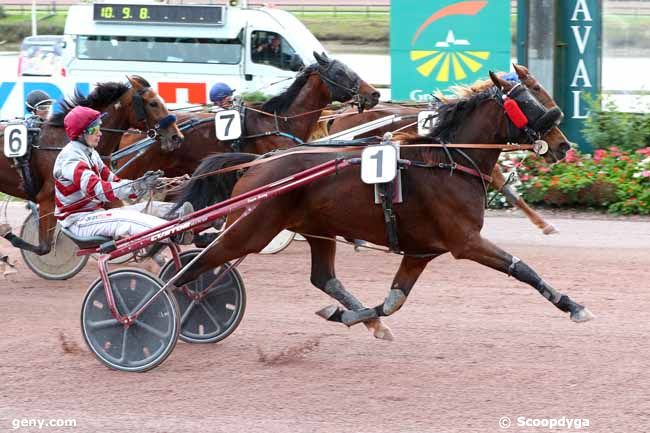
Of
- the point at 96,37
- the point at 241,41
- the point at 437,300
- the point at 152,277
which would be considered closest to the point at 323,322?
the point at 437,300

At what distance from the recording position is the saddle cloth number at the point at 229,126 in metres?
8.94

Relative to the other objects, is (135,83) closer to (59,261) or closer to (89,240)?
(59,261)

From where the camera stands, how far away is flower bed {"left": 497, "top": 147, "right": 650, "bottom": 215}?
10.8m

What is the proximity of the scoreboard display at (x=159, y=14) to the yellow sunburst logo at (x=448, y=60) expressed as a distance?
5513mm

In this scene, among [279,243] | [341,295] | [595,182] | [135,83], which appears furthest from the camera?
[595,182]

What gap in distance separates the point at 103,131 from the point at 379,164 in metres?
3.14

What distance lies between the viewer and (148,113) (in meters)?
8.20

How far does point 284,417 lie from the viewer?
199 inches

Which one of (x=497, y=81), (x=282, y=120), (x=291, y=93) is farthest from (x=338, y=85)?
(x=497, y=81)

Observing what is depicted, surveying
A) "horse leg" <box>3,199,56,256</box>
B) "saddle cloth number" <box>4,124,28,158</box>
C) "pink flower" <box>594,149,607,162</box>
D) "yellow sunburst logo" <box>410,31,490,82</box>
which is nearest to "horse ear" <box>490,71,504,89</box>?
"horse leg" <box>3,199,56,256</box>

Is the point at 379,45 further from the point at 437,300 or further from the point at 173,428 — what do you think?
the point at 173,428

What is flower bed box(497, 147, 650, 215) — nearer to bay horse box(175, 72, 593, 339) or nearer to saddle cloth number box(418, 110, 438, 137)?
saddle cloth number box(418, 110, 438, 137)

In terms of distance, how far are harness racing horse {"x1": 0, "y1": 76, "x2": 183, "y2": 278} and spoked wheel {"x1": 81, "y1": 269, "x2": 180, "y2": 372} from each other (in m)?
2.33

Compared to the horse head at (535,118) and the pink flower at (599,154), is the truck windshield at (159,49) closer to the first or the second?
the pink flower at (599,154)
